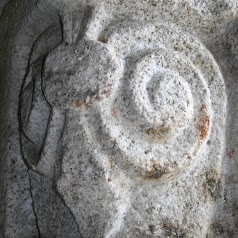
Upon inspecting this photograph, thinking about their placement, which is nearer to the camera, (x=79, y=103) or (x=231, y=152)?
(x=79, y=103)

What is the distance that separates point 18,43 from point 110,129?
0.41 metres

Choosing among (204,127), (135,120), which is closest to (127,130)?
(135,120)

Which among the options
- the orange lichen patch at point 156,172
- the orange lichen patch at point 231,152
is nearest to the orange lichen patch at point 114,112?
the orange lichen patch at point 156,172

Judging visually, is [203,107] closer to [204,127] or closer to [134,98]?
[204,127]

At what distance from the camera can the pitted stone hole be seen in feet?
2.80

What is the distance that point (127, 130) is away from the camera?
2.81 feet

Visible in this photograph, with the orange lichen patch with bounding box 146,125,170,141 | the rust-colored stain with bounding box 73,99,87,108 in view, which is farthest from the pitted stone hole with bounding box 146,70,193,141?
the rust-colored stain with bounding box 73,99,87,108

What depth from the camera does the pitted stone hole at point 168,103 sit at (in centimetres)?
85

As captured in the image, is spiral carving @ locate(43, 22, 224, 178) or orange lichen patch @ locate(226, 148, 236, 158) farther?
orange lichen patch @ locate(226, 148, 236, 158)

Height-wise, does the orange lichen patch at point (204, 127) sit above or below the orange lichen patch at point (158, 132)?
above

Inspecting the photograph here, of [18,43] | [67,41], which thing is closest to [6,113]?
[18,43]

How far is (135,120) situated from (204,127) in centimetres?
14

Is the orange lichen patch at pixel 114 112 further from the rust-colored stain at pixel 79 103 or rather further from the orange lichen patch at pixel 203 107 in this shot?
the orange lichen patch at pixel 203 107

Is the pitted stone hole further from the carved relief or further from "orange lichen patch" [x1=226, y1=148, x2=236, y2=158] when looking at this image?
"orange lichen patch" [x1=226, y1=148, x2=236, y2=158]
